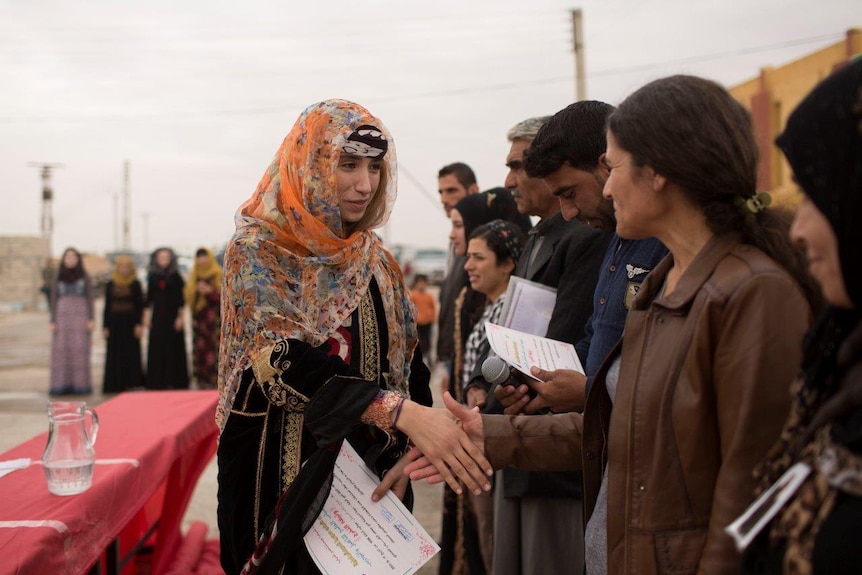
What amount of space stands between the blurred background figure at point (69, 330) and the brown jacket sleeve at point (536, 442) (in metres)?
10.4

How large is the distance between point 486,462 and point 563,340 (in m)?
0.77

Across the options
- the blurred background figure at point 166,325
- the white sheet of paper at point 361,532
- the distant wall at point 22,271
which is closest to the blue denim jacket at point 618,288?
the white sheet of paper at point 361,532

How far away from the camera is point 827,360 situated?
1.21m

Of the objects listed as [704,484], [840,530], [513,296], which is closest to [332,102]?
[513,296]

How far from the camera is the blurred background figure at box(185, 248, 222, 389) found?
9.71 m

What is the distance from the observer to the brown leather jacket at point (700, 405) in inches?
54.6

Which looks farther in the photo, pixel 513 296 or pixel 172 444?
pixel 172 444

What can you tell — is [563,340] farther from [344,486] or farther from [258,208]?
[258,208]

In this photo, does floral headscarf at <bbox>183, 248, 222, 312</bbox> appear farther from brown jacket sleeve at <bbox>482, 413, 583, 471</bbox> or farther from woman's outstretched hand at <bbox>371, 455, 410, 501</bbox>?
brown jacket sleeve at <bbox>482, 413, 583, 471</bbox>

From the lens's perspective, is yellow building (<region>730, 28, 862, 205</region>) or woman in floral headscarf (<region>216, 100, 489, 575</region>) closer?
woman in floral headscarf (<region>216, 100, 489, 575</region>)

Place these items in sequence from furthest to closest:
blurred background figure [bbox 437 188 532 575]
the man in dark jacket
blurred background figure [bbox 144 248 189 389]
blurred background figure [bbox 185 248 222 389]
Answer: blurred background figure [bbox 144 248 189 389]
blurred background figure [bbox 185 248 222 389]
blurred background figure [bbox 437 188 532 575]
the man in dark jacket

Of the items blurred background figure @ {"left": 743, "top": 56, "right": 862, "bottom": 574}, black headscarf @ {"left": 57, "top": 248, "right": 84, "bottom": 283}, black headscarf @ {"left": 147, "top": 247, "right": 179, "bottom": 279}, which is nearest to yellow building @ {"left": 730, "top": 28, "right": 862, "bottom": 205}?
black headscarf @ {"left": 147, "top": 247, "right": 179, "bottom": 279}

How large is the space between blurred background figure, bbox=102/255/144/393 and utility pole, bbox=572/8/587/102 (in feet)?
30.4

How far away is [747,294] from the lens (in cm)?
142
